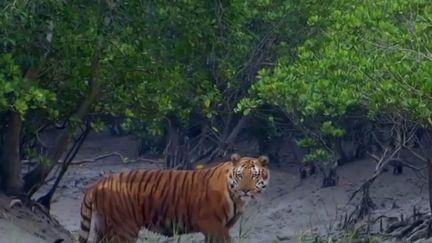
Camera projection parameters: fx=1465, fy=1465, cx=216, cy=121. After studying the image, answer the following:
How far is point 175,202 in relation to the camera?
1454cm

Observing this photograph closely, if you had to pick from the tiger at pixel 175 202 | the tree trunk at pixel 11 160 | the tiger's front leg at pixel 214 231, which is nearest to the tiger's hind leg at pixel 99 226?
the tiger at pixel 175 202

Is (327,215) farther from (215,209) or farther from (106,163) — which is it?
(106,163)

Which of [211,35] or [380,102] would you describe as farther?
[211,35]

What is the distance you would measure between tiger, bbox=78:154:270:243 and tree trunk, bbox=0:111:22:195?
984mm

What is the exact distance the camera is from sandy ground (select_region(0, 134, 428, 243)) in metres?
17.9

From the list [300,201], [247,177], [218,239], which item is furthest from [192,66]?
[300,201]

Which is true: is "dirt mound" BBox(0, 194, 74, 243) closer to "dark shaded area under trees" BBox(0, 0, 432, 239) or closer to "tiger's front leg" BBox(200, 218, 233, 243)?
"dark shaded area under trees" BBox(0, 0, 432, 239)

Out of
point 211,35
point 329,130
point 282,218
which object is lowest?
point 282,218

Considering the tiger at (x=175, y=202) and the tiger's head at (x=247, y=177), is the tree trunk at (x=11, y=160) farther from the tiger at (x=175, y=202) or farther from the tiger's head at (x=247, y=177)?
the tiger's head at (x=247, y=177)

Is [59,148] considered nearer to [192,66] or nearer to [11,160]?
[11,160]

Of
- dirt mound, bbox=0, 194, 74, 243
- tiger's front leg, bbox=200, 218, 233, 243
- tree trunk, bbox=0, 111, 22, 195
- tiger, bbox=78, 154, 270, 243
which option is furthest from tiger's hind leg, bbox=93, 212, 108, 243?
tree trunk, bbox=0, 111, 22, 195

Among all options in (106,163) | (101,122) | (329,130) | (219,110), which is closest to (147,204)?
(101,122)

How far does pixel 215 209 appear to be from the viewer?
563 inches

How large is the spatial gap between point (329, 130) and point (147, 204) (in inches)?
107
